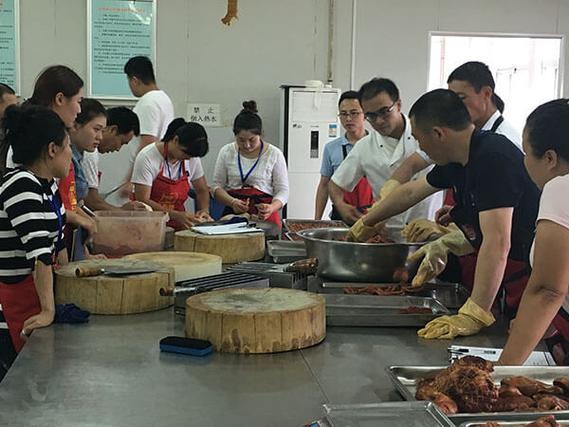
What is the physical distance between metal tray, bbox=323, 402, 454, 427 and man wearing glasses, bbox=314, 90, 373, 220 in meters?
3.01

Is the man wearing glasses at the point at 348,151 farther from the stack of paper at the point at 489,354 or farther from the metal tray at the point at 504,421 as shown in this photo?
the metal tray at the point at 504,421

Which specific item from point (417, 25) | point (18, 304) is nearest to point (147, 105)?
point (18, 304)

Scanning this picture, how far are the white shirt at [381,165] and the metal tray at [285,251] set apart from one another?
2.11ft

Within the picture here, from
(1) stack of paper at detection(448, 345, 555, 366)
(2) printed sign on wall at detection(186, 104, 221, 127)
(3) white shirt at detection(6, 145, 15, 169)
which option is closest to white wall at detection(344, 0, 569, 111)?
(2) printed sign on wall at detection(186, 104, 221, 127)

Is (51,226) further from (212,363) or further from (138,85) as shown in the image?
(138,85)

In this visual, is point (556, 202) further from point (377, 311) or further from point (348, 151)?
point (348, 151)

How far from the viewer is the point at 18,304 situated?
2092 mm

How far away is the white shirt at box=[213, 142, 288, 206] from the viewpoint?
14.1 ft

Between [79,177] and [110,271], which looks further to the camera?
[79,177]

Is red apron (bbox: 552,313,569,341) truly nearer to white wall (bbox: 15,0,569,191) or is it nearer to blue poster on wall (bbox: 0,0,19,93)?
white wall (bbox: 15,0,569,191)

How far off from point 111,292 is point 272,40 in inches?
183

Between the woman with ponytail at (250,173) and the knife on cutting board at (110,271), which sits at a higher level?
the woman with ponytail at (250,173)

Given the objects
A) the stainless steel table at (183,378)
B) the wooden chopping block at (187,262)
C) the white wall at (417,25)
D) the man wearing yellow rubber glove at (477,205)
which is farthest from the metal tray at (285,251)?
the white wall at (417,25)

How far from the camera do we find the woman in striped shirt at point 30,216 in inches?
74.4
